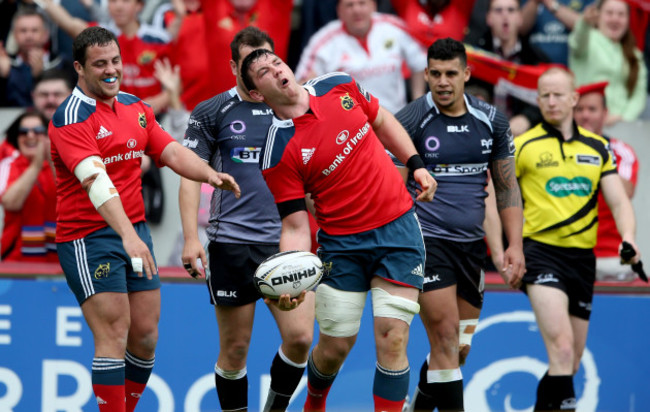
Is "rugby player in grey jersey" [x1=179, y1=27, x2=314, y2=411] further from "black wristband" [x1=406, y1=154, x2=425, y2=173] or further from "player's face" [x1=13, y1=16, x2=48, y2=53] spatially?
"player's face" [x1=13, y1=16, x2=48, y2=53]

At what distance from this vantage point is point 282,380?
6.45m

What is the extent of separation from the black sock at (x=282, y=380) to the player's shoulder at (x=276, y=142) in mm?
1461

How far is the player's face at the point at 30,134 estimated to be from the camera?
8.52 m

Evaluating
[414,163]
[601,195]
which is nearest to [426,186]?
[414,163]

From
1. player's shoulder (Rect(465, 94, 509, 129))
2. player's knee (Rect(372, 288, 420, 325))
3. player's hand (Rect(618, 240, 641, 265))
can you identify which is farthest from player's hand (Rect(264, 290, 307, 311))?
player's hand (Rect(618, 240, 641, 265))

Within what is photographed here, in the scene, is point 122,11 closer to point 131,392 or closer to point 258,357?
point 258,357

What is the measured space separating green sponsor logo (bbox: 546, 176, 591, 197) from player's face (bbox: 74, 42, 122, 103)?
3.21 metres

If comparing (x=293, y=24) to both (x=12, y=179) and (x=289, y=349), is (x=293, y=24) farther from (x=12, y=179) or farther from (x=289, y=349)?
(x=289, y=349)

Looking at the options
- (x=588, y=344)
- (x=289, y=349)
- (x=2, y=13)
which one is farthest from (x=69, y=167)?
(x=2, y=13)

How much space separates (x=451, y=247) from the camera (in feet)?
21.4

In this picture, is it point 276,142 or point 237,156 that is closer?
point 276,142

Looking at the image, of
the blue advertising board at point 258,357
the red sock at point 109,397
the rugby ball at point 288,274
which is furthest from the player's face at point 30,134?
the rugby ball at point 288,274

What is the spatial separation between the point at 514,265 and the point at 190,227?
216 centimetres

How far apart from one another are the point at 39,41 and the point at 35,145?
68.6 inches
